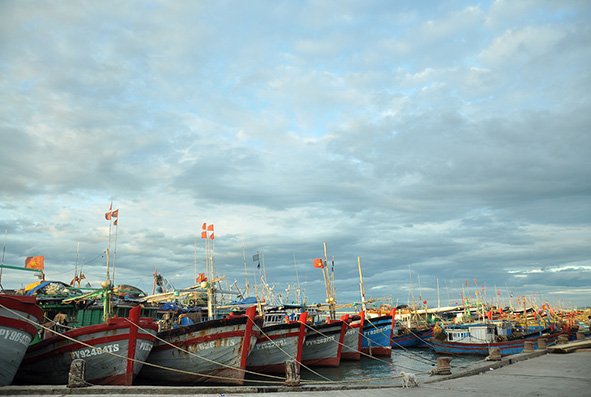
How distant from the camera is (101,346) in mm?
18422

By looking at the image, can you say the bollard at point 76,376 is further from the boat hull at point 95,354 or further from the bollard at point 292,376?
the bollard at point 292,376

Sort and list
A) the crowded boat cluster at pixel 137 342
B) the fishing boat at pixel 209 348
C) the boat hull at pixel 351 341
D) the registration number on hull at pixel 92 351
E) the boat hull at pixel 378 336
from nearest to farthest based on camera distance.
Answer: the crowded boat cluster at pixel 137 342
the registration number on hull at pixel 92 351
the fishing boat at pixel 209 348
the boat hull at pixel 351 341
the boat hull at pixel 378 336

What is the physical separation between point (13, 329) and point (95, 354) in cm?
421

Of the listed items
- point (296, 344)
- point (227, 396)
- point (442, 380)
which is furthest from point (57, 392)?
point (296, 344)

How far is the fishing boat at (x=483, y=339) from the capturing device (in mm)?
41406

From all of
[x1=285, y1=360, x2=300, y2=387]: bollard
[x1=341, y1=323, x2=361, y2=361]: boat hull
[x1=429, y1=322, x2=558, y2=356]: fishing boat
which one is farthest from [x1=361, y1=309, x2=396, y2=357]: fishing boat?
[x1=285, y1=360, x2=300, y2=387]: bollard

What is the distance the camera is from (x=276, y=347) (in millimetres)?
27672

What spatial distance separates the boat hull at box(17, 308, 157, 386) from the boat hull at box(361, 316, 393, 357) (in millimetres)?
26247

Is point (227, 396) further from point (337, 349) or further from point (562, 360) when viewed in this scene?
point (337, 349)

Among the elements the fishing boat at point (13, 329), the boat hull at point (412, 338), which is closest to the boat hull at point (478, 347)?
the boat hull at point (412, 338)

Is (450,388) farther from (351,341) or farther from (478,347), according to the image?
(478,347)

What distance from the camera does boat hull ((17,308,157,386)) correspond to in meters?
18.4

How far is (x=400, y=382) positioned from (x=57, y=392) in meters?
11.1

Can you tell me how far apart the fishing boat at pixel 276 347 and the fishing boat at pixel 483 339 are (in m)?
23.2
